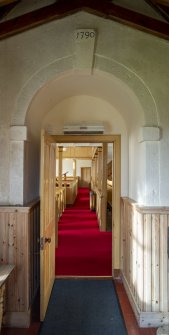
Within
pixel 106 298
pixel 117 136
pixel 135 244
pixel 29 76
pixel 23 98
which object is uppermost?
pixel 29 76

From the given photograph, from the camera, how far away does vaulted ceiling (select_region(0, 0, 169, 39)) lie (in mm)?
2746

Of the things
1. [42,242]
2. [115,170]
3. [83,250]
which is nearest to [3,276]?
[42,242]

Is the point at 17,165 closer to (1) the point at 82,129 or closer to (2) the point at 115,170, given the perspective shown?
(1) the point at 82,129

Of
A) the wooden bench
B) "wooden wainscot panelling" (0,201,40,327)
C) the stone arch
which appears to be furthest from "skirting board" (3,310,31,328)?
the stone arch

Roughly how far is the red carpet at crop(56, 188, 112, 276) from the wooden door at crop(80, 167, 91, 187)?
47.0 ft

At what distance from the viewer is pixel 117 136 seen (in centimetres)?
397

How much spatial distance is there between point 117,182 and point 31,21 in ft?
7.78

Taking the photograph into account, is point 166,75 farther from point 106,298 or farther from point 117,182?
point 106,298

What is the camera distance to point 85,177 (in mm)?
22797

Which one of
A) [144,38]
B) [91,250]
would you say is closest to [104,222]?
[91,250]

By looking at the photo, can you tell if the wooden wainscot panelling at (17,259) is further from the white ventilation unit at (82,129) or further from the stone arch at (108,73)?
the white ventilation unit at (82,129)

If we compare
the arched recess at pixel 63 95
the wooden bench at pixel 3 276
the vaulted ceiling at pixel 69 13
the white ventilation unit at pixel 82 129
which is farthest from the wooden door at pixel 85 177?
the wooden bench at pixel 3 276

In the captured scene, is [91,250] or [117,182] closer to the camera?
[117,182]

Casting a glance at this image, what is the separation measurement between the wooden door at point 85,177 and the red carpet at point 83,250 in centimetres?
1431
